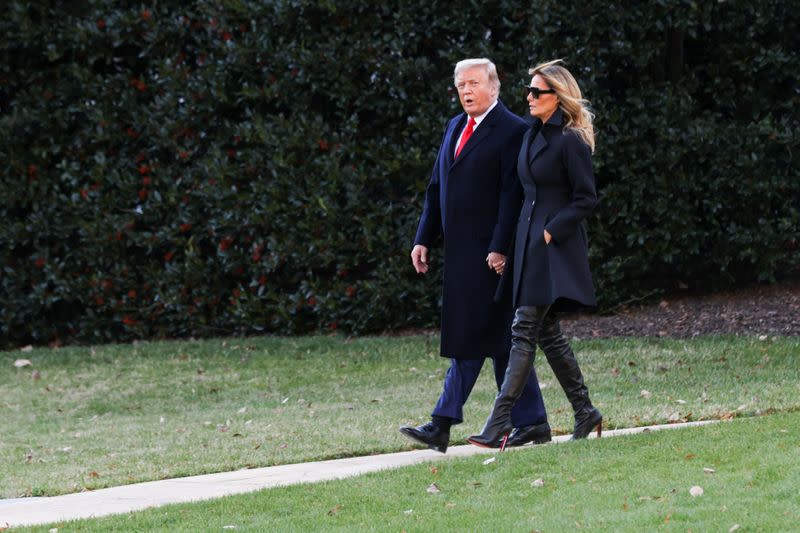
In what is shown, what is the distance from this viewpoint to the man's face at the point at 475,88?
6777 millimetres

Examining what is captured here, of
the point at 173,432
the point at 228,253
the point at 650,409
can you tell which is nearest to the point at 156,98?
the point at 228,253

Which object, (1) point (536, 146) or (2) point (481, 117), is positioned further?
(2) point (481, 117)

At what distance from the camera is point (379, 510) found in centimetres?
564

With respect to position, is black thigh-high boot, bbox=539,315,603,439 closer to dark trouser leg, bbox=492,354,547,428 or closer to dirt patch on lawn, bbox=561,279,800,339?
dark trouser leg, bbox=492,354,547,428

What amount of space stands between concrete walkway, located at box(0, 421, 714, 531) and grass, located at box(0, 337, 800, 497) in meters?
0.26

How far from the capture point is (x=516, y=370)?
6.54 m

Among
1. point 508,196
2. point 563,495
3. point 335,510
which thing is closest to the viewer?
point 563,495

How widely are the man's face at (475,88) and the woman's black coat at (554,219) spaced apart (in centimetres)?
38

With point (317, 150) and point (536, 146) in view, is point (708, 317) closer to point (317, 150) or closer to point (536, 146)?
point (317, 150)

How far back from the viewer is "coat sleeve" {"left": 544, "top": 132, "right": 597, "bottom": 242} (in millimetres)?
6422

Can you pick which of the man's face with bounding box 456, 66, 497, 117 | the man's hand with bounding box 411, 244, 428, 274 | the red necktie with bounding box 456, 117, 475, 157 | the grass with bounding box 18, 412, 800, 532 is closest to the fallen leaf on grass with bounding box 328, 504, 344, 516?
the grass with bounding box 18, 412, 800, 532

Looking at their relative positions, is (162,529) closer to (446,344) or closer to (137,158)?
(446,344)

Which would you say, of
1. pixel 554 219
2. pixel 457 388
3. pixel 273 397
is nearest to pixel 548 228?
pixel 554 219

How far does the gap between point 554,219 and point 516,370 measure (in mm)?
784
